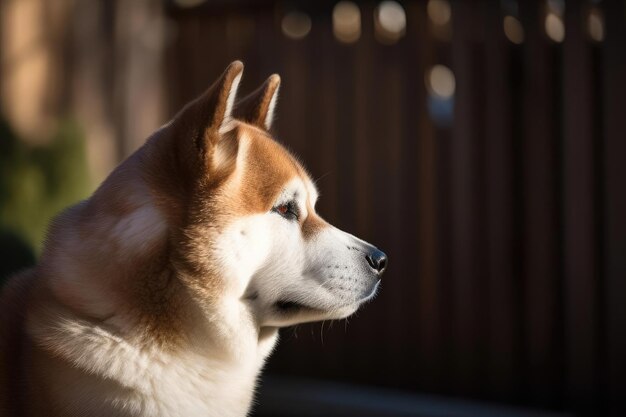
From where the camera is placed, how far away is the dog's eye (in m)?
1.94

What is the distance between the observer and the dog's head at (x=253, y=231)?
5.70ft

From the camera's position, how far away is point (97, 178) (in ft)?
12.9

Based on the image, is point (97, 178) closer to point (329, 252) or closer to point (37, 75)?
point (37, 75)

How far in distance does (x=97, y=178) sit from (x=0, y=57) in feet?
2.67

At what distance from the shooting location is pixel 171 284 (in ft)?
5.68

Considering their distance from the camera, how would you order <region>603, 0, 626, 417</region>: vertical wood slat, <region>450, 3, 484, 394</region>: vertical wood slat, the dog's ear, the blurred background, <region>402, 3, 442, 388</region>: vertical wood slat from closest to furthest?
the dog's ear, <region>603, 0, 626, 417</region>: vertical wood slat, the blurred background, <region>450, 3, 484, 394</region>: vertical wood slat, <region>402, 3, 442, 388</region>: vertical wood slat

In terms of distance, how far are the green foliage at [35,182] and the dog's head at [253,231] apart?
62.2 inches

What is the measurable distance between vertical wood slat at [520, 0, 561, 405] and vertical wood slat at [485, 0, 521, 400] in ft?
0.25

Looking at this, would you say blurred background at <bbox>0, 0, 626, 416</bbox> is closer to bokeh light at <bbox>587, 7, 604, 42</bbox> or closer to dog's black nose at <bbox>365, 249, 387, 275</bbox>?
bokeh light at <bbox>587, 7, 604, 42</bbox>

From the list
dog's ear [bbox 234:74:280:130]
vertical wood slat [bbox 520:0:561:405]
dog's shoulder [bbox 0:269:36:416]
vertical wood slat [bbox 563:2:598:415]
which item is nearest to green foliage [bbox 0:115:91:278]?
dog's shoulder [bbox 0:269:36:416]

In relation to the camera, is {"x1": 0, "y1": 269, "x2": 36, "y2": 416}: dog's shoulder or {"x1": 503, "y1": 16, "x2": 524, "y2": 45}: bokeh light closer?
{"x1": 0, "y1": 269, "x2": 36, "y2": 416}: dog's shoulder

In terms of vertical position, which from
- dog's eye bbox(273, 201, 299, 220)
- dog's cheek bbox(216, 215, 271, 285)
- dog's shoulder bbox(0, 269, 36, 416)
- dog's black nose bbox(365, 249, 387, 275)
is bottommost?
dog's shoulder bbox(0, 269, 36, 416)

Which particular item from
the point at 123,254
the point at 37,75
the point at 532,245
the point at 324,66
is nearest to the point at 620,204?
the point at 532,245

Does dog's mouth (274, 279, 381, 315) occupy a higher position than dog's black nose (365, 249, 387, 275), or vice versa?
dog's black nose (365, 249, 387, 275)
